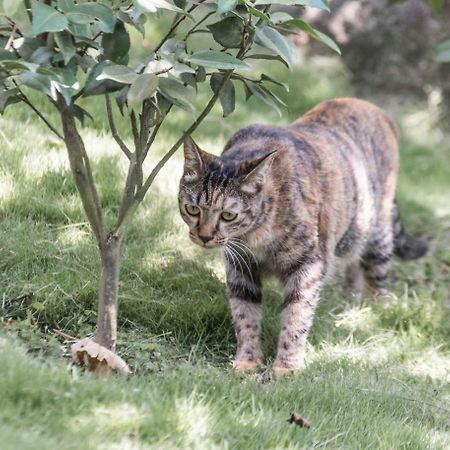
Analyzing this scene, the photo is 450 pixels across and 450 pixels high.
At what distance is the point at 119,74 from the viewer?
3.36m

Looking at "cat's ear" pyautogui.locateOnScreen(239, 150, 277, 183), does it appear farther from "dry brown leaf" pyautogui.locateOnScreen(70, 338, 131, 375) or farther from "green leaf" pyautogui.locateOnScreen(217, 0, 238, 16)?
"green leaf" pyautogui.locateOnScreen(217, 0, 238, 16)

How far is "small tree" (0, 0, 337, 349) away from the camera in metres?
3.25

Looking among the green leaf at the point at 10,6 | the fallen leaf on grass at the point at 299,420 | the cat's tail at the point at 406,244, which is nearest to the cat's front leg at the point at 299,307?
the fallen leaf on grass at the point at 299,420

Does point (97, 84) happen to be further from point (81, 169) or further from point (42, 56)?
point (81, 169)

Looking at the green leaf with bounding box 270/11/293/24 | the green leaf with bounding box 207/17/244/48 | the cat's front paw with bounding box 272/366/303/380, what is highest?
the green leaf with bounding box 270/11/293/24

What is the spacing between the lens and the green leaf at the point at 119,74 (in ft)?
10.8

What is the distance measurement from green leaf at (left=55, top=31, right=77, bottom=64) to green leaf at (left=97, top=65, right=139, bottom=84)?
14 cm

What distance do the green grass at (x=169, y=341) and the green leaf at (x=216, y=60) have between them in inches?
51.9

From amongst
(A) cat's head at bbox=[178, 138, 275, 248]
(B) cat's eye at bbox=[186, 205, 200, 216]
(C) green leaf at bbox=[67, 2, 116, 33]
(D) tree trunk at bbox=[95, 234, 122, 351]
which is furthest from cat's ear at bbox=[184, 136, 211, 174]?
(C) green leaf at bbox=[67, 2, 116, 33]

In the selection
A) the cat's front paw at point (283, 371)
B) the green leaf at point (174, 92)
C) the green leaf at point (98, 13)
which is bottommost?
the cat's front paw at point (283, 371)

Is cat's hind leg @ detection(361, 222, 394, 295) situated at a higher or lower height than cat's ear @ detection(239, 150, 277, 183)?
lower

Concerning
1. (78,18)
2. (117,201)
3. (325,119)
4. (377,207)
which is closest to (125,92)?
(78,18)

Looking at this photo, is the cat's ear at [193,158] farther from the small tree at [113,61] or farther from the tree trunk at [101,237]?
the tree trunk at [101,237]

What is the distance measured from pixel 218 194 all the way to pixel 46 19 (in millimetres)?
1705
